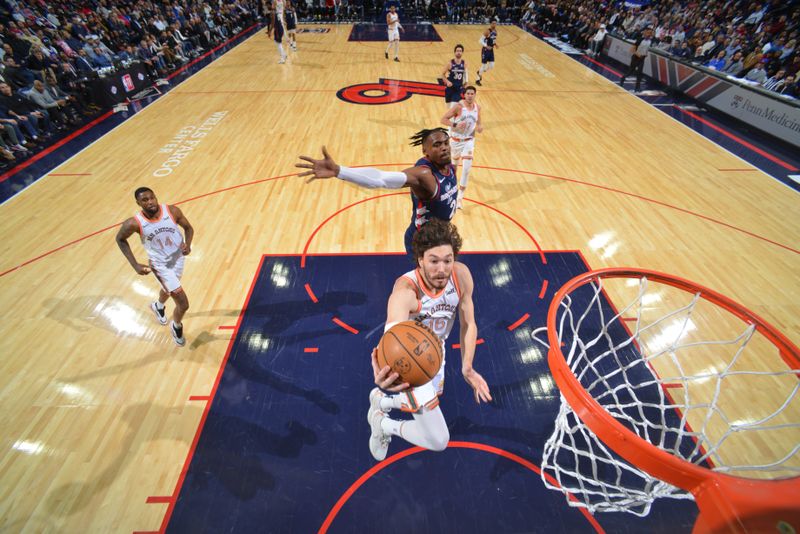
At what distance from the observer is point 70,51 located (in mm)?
11250

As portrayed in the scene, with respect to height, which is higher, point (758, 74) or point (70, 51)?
point (758, 74)

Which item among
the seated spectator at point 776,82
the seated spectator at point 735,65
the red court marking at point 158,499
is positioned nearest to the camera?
the red court marking at point 158,499

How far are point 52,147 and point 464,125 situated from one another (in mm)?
9093

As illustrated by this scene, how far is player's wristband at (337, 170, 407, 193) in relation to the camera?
2748mm

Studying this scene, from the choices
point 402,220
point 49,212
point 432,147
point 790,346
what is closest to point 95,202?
point 49,212

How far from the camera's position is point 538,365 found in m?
4.33

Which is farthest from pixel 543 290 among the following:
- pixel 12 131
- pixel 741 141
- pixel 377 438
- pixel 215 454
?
pixel 12 131

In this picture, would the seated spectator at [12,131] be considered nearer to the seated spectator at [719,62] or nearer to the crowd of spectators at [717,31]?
the crowd of spectators at [717,31]

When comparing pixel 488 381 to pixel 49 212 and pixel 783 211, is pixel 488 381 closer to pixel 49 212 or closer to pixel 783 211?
pixel 783 211

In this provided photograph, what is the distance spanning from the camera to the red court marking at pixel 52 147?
7.91 m

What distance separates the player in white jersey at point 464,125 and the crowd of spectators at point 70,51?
896 centimetres

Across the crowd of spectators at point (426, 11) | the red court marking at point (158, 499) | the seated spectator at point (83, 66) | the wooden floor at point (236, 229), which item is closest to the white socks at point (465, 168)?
the wooden floor at point (236, 229)

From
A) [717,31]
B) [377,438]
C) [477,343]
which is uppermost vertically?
[717,31]

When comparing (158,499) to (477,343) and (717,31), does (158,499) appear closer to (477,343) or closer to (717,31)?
(477,343)
